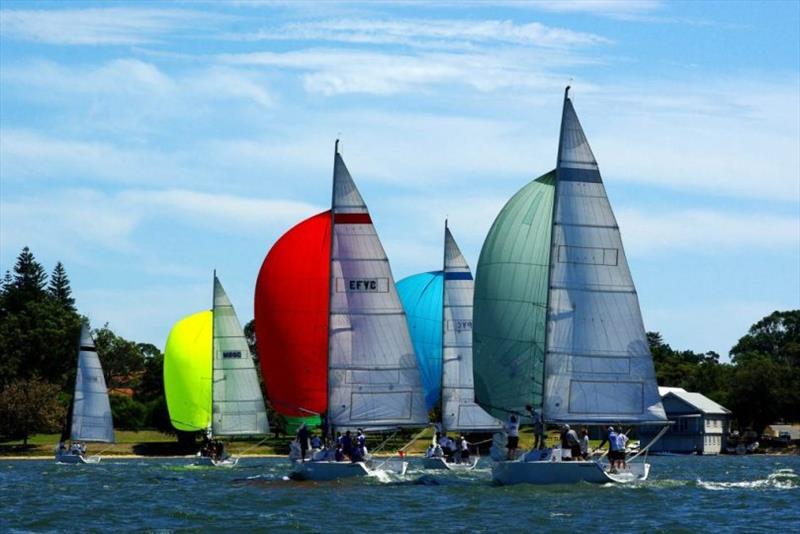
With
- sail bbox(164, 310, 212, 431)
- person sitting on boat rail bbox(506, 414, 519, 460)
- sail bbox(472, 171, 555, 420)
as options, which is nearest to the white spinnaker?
sail bbox(164, 310, 212, 431)

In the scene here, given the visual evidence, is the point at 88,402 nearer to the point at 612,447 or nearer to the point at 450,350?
the point at 450,350

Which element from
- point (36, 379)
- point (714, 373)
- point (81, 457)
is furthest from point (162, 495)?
point (714, 373)

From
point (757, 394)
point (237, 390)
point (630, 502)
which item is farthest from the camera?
point (757, 394)

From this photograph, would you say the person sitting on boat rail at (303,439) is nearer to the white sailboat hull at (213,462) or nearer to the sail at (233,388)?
the white sailboat hull at (213,462)

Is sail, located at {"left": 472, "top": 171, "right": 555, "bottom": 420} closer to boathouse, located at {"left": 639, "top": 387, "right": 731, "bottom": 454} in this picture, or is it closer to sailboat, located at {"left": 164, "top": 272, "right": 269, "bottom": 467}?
sailboat, located at {"left": 164, "top": 272, "right": 269, "bottom": 467}

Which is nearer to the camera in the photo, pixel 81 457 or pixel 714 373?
pixel 81 457

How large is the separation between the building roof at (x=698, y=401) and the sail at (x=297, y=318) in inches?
2407

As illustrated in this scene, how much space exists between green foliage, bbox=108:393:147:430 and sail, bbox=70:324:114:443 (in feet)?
69.2

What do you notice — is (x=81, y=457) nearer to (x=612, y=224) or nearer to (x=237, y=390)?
(x=237, y=390)

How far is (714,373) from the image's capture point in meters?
126

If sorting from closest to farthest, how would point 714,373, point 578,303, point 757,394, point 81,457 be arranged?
1. point 578,303
2. point 81,457
3. point 757,394
4. point 714,373

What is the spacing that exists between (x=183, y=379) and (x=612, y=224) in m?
30.2

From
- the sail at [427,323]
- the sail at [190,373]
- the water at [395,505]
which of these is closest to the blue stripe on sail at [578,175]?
the water at [395,505]

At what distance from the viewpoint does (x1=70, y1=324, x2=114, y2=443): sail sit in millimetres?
75750
